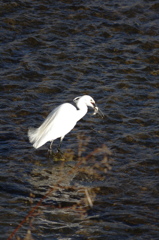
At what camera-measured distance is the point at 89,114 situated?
7875mm

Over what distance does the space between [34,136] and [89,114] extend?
1.54 meters

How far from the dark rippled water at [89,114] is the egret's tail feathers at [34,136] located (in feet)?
0.62

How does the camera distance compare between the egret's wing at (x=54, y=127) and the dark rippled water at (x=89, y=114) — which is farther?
the egret's wing at (x=54, y=127)

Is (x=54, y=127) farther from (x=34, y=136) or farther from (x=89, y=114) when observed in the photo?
(x=89, y=114)

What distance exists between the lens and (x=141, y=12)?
10.9 m

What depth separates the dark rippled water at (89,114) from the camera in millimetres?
5004

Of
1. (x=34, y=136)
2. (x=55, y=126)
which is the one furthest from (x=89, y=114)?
(x=34, y=136)

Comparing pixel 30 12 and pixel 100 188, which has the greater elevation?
pixel 30 12

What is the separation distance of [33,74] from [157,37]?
9.27ft

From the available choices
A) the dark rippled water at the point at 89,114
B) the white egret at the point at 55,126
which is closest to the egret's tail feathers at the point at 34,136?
the white egret at the point at 55,126

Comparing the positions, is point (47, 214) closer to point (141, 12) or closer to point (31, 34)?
point (31, 34)

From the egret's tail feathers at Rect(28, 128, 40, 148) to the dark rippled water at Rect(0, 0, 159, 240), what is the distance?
19 cm

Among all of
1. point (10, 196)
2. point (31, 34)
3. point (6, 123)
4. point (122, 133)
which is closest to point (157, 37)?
point (31, 34)

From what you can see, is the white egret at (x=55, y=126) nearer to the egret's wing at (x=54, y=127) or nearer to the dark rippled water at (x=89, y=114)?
the egret's wing at (x=54, y=127)
